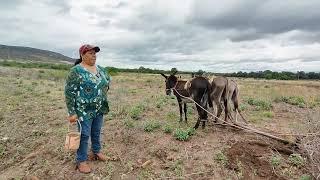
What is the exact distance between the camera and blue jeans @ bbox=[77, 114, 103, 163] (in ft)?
22.6

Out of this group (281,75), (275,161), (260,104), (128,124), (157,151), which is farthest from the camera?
(281,75)

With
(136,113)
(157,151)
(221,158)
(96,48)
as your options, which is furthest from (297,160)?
(136,113)

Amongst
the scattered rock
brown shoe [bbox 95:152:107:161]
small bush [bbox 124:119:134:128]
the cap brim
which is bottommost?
the scattered rock

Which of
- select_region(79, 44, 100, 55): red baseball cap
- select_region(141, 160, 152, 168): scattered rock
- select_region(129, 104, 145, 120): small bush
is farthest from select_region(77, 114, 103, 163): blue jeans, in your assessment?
select_region(129, 104, 145, 120): small bush

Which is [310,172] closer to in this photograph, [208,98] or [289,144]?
[289,144]

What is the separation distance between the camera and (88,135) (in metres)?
6.95

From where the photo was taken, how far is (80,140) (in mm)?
6859

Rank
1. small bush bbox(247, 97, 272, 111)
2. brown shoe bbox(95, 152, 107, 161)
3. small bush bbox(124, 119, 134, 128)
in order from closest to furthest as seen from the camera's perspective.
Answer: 1. brown shoe bbox(95, 152, 107, 161)
2. small bush bbox(124, 119, 134, 128)
3. small bush bbox(247, 97, 272, 111)

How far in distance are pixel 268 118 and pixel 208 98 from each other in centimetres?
322

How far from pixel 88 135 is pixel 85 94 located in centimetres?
74

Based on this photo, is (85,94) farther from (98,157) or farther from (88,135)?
(98,157)

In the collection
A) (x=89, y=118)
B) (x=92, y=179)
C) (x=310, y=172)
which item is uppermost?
(x=89, y=118)

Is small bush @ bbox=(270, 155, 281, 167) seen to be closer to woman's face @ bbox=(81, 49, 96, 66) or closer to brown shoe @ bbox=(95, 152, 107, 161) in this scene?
brown shoe @ bbox=(95, 152, 107, 161)

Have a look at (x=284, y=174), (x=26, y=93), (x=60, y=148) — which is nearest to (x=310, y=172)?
(x=284, y=174)
